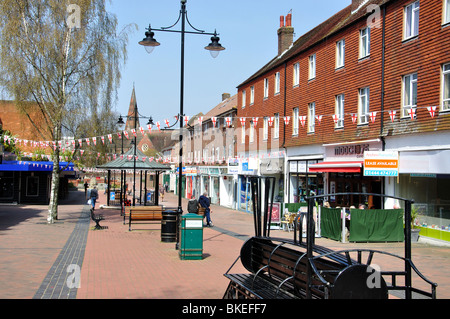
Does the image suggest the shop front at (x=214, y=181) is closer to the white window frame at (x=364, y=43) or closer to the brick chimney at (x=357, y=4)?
the brick chimney at (x=357, y=4)

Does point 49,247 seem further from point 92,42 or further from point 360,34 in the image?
point 360,34

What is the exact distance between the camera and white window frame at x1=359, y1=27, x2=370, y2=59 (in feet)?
71.8

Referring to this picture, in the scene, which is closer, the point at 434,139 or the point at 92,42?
the point at 434,139

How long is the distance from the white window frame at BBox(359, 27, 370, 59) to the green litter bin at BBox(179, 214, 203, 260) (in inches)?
510

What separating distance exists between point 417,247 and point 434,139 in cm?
380

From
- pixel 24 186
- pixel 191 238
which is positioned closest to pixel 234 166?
pixel 24 186

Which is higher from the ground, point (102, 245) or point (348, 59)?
point (348, 59)

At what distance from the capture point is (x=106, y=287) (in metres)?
9.05

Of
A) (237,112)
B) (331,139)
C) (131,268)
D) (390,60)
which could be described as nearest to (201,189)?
(237,112)

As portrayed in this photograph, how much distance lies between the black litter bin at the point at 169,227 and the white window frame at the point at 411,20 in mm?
11224

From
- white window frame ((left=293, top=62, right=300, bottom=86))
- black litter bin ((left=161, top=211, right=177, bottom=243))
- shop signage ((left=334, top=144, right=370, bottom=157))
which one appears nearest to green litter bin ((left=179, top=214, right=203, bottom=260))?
black litter bin ((left=161, top=211, right=177, bottom=243))

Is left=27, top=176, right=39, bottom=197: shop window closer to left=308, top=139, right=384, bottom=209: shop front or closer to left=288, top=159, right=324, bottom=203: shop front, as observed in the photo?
left=288, top=159, right=324, bottom=203: shop front

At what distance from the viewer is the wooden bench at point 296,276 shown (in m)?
5.45

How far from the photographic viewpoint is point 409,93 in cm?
1902
